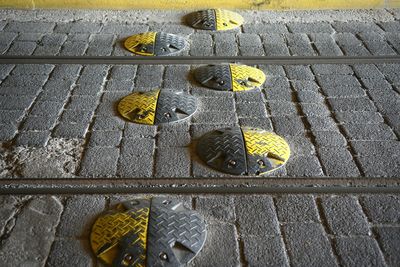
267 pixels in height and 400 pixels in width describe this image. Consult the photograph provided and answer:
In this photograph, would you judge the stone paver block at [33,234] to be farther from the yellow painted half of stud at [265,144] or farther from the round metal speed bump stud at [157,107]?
the yellow painted half of stud at [265,144]

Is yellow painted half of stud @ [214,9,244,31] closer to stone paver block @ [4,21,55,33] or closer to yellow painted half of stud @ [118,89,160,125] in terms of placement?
yellow painted half of stud @ [118,89,160,125]

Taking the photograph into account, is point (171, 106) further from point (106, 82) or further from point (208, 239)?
point (208, 239)

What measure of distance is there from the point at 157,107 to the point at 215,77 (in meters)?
0.77

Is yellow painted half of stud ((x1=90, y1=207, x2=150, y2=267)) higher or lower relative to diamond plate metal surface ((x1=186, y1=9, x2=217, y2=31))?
higher

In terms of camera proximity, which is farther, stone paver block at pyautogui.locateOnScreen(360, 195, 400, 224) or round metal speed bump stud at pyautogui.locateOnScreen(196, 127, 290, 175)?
round metal speed bump stud at pyautogui.locateOnScreen(196, 127, 290, 175)

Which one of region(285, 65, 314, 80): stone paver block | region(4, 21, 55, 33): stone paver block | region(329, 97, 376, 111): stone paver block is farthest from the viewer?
region(4, 21, 55, 33): stone paver block

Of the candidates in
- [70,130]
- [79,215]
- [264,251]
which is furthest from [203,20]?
[264,251]

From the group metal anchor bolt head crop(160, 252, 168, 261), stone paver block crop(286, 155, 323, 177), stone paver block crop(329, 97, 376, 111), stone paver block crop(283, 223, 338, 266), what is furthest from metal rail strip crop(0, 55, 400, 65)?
metal anchor bolt head crop(160, 252, 168, 261)

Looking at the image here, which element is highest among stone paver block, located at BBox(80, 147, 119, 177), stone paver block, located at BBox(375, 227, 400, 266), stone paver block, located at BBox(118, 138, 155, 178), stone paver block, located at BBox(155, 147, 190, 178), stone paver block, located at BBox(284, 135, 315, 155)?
stone paver block, located at BBox(375, 227, 400, 266)

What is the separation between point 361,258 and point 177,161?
4.53 ft

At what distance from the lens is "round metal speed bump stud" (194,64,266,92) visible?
4188mm

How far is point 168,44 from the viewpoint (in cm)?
494

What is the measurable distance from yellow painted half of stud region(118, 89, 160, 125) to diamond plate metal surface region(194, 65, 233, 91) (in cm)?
51

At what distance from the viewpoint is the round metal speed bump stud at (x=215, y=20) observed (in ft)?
18.1
